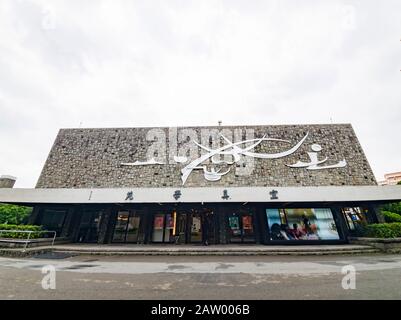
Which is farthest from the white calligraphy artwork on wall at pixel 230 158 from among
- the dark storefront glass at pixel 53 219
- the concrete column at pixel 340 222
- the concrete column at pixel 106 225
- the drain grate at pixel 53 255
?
the drain grate at pixel 53 255

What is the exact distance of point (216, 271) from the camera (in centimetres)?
669

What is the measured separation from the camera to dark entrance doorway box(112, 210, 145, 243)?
43.6ft

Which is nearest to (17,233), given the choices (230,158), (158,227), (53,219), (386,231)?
(53,219)

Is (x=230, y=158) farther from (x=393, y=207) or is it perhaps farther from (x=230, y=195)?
(x=393, y=207)

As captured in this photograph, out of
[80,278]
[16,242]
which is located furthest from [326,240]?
[16,242]

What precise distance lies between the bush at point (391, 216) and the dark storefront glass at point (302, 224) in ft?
11.3

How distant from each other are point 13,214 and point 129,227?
9427mm

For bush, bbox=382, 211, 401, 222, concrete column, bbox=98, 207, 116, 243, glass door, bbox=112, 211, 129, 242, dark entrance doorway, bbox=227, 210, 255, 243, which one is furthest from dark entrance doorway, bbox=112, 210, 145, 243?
bush, bbox=382, 211, 401, 222

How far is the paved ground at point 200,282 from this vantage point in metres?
4.32

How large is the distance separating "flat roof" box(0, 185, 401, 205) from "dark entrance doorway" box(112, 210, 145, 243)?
2.54 metres

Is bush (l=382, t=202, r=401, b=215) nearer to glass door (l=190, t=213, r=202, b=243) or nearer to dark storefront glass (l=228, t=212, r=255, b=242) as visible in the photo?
dark storefront glass (l=228, t=212, r=255, b=242)

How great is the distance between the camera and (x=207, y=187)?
12.2 meters
